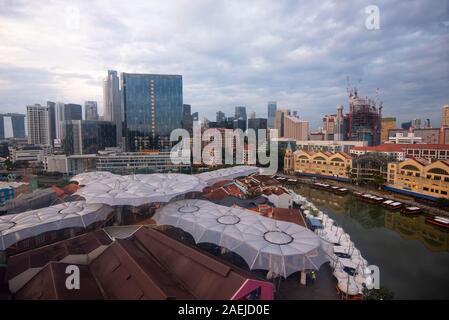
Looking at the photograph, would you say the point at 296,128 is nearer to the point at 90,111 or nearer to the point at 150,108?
the point at 150,108

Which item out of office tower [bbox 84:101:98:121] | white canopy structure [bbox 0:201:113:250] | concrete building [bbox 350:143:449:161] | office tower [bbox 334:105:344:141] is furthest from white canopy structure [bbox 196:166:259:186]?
office tower [bbox 84:101:98:121]

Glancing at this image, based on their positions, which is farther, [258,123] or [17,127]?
[17,127]

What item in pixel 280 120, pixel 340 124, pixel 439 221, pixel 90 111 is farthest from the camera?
pixel 90 111

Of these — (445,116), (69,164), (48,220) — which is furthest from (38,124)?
(445,116)

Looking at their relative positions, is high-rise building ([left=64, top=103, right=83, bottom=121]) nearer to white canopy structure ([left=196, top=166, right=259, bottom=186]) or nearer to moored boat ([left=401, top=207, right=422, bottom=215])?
white canopy structure ([left=196, top=166, right=259, bottom=186])

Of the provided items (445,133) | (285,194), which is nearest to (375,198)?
(285,194)

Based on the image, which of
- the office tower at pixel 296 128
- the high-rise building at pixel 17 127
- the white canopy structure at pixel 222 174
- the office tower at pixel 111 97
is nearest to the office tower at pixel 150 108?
the office tower at pixel 111 97
